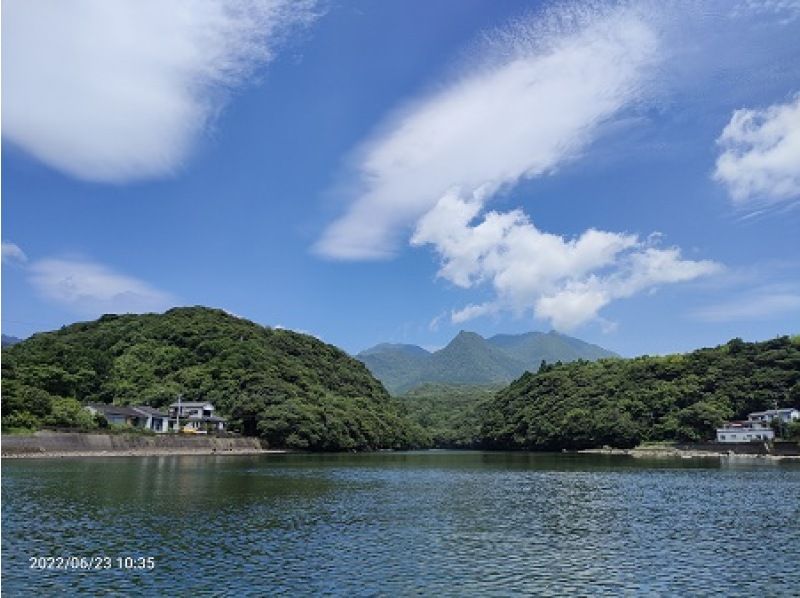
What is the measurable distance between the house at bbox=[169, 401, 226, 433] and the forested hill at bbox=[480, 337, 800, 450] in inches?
2395

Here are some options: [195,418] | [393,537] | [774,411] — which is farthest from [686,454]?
[393,537]

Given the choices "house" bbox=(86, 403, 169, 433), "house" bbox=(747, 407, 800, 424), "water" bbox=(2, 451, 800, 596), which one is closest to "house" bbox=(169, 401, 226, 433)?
"house" bbox=(86, 403, 169, 433)

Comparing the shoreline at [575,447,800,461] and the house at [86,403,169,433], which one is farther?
the shoreline at [575,447,800,461]

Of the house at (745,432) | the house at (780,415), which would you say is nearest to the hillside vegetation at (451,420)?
the house at (745,432)

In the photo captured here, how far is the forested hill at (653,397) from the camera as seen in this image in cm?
9869

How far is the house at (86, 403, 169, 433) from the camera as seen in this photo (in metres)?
74.2

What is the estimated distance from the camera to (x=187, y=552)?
19.8 metres

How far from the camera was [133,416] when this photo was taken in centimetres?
7850

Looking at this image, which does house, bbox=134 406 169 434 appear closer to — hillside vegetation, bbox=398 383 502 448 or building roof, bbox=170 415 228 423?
building roof, bbox=170 415 228 423

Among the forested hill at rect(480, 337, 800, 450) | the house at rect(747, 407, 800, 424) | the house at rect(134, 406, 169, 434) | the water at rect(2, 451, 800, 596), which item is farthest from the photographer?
the forested hill at rect(480, 337, 800, 450)

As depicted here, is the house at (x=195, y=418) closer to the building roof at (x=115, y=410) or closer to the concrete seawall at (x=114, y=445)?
the concrete seawall at (x=114, y=445)

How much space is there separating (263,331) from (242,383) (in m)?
36.7

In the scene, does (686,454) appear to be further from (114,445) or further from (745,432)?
(114,445)

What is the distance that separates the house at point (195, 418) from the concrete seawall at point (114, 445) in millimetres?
5012
